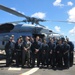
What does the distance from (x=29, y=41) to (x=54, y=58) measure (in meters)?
1.71

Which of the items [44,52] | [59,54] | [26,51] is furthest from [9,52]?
[59,54]

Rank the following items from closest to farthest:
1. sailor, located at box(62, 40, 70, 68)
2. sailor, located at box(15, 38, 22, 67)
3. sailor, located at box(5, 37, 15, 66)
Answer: sailor, located at box(62, 40, 70, 68) < sailor, located at box(5, 37, 15, 66) < sailor, located at box(15, 38, 22, 67)

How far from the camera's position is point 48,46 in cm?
1455

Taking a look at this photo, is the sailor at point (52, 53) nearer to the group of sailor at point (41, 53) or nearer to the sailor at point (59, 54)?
the group of sailor at point (41, 53)

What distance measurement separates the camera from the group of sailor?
1443 cm

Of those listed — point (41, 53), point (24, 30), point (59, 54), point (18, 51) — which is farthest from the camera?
point (24, 30)

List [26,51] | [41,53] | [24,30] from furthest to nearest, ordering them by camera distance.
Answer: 1. [24,30]
2. [41,53]
3. [26,51]

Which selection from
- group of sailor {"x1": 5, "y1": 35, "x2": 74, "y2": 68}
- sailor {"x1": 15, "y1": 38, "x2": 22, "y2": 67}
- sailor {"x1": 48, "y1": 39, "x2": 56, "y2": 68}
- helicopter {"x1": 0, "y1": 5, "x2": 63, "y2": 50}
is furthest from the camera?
helicopter {"x1": 0, "y1": 5, "x2": 63, "y2": 50}

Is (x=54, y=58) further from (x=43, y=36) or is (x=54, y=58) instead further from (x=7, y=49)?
(x=43, y=36)

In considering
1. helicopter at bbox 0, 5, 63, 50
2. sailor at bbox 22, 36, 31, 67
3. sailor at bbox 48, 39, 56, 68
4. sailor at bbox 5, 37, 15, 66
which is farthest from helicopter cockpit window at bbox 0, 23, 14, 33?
sailor at bbox 48, 39, 56, 68

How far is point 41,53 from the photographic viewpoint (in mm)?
14680

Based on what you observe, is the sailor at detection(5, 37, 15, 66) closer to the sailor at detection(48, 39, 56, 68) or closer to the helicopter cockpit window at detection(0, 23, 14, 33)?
the sailor at detection(48, 39, 56, 68)

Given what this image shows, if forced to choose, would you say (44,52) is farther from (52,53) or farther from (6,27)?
(6,27)

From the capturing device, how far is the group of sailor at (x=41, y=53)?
1443 centimetres
